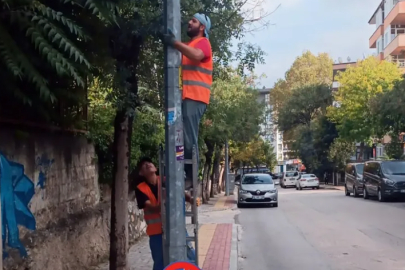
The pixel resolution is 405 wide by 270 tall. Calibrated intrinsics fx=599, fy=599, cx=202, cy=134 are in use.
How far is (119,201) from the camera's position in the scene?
846 centimetres

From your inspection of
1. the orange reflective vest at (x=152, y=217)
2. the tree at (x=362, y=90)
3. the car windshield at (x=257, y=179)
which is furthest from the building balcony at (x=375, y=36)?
the orange reflective vest at (x=152, y=217)

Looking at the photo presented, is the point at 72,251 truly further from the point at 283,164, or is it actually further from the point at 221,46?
the point at 283,164

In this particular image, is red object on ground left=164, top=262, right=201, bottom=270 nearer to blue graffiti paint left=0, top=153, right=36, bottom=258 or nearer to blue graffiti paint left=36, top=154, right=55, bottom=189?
blue graffiti paint left=0, top=153, right=36, bottom=258

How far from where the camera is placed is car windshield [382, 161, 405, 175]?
27.4 m

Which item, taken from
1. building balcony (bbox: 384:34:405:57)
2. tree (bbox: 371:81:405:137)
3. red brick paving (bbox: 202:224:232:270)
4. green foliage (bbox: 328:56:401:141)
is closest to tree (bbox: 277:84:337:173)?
building balcony (bbox: 384:34:405:57)

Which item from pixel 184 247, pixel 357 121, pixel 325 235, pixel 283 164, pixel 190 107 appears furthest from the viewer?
pixel 283 164

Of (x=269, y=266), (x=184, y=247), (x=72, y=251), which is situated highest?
(x=184, y=247)

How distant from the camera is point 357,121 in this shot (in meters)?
47.8

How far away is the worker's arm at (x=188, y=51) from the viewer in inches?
202

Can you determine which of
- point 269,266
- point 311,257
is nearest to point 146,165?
point 269,266

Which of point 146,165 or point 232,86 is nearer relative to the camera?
point 146,165

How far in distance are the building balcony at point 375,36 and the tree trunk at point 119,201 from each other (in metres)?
50.2

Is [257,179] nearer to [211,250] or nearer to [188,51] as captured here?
[211,250]

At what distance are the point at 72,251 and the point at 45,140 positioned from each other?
1822mm
